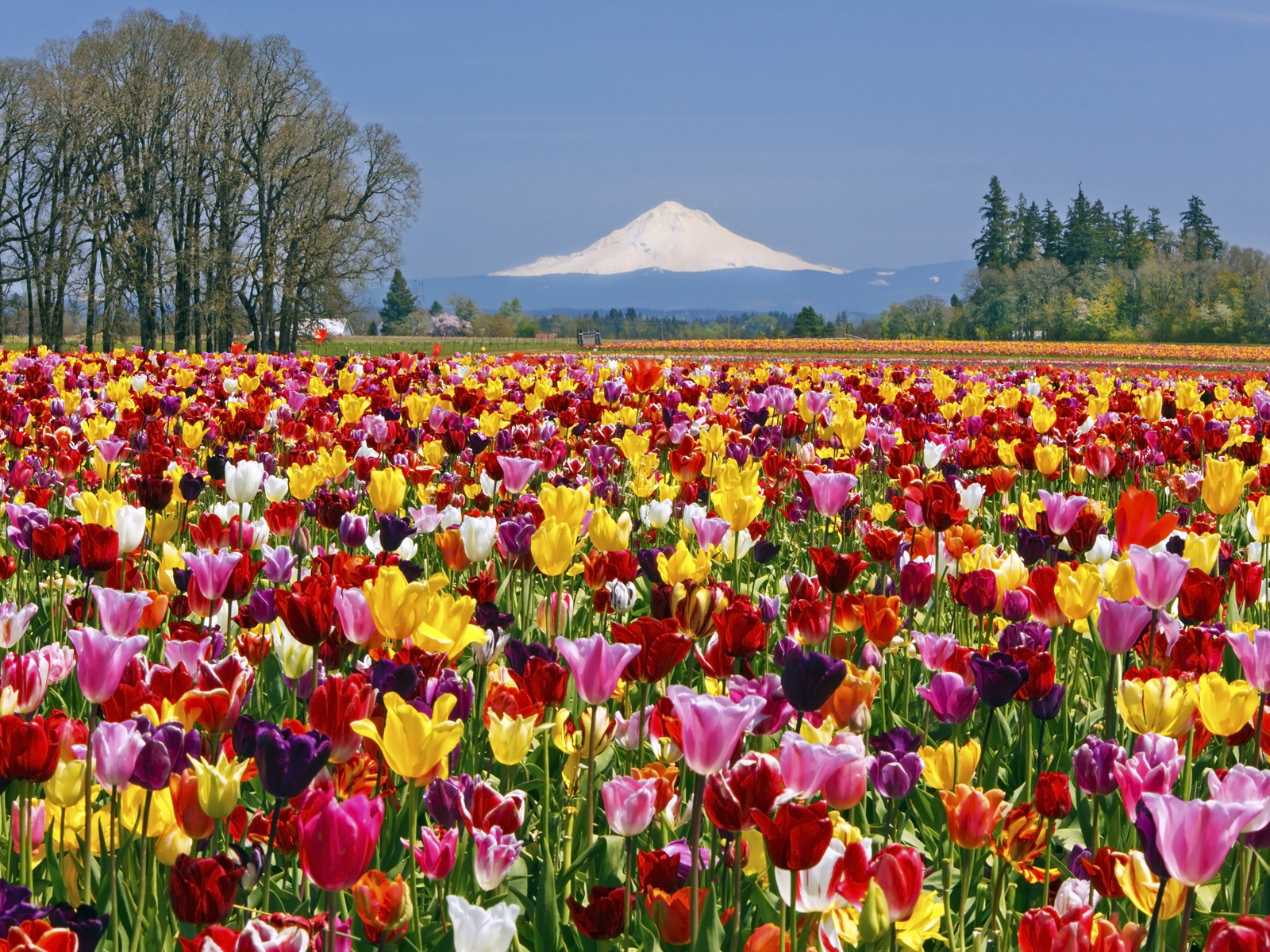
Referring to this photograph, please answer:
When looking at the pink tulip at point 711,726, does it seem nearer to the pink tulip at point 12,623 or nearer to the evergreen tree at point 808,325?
the pink tulip at point 12,623

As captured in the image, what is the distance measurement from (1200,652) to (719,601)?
1078 mm

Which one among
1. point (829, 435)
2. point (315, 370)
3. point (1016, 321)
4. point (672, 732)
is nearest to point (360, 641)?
point (672, 732)

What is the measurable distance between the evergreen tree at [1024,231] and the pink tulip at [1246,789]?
127574 millimetres

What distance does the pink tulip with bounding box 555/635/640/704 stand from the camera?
6.57ft

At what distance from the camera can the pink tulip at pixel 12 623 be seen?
2.64 meters

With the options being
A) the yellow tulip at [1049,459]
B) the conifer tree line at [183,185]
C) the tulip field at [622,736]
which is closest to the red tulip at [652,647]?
the tulip field at [622,736]

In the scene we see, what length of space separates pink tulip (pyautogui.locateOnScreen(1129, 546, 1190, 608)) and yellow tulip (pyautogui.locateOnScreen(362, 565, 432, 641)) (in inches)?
61.1

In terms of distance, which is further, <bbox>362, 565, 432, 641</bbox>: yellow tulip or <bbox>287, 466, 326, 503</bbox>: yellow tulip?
<bbox>287, 466, 326, 503</bbox>: yellow tulip

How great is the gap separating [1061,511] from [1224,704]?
183 cm

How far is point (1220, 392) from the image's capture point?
30.9 feet

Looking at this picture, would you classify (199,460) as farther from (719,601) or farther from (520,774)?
(719,601)

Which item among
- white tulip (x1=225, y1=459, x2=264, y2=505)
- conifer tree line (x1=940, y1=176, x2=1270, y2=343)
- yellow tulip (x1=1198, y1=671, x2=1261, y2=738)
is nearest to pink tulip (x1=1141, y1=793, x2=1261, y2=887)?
yellow tulip (x1=1198, y1=671, x2=1261, y2=738)

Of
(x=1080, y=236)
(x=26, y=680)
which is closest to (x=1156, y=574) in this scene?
(x=26, y=680)

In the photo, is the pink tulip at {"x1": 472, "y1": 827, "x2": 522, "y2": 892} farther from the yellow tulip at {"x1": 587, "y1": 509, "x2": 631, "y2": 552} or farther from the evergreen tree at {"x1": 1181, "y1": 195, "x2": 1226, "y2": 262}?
the evergreen tree at {"x1": 1181, "y1": 195, "x2": 1226, "y2": 262}
